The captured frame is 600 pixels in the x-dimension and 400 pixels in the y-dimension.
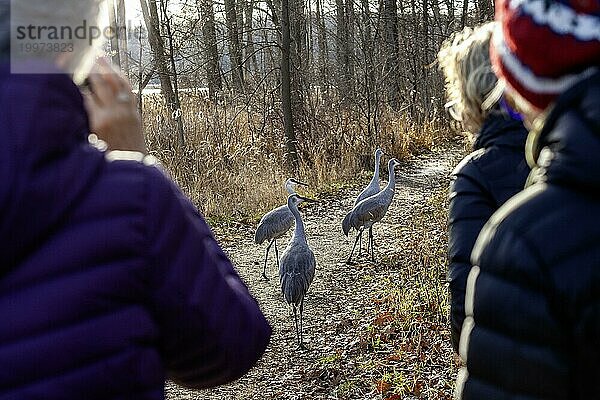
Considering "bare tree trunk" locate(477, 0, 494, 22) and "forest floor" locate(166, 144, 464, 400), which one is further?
"bare tree trunk" locate(477, 0, 494, 22)

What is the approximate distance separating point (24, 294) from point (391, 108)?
59.3ft

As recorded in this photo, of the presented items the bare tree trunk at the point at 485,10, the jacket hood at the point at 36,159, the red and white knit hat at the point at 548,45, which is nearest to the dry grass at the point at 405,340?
the red and white knit hat at the point at 548,45

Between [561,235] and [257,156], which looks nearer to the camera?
[561,235]

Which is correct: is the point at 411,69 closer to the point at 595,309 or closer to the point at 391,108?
the point at 391,108

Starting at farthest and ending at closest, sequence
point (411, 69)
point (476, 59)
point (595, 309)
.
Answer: point (411, 69) → point (476, 59) → point (595, 309)

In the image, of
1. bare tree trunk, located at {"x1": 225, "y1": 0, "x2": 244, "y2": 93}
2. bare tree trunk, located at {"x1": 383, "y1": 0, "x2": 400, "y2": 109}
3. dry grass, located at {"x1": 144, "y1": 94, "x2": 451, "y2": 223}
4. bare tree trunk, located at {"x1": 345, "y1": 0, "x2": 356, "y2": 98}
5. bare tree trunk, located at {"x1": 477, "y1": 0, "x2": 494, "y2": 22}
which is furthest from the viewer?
bare tree trunk, located at {"x1": 477, "y1": 0, "x2": 494, "y2": 22}

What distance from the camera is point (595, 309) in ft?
3.90

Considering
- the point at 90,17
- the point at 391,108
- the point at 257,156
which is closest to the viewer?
the point at 90,17

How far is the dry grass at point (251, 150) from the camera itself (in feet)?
40.2

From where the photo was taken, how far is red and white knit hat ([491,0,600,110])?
4.23 feet

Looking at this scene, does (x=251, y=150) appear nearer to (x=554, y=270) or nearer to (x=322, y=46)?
(x=322, y=46)

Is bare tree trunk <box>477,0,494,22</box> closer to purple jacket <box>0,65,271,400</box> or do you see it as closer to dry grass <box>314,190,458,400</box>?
dry grass <box>314,190,458,400</box>

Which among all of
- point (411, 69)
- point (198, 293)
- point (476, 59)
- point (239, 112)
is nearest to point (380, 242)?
point (239, 112)

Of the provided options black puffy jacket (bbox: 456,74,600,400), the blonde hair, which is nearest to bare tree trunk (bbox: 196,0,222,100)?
the blonde hair
